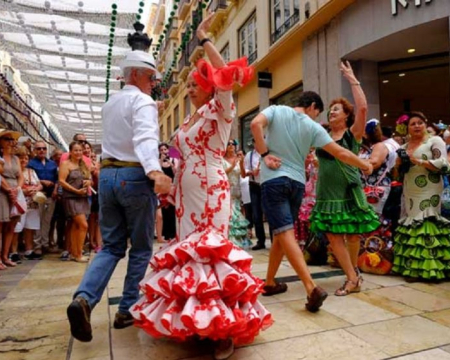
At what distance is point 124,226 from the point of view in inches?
98.4

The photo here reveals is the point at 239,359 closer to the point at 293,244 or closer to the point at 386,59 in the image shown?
the point at 293,244

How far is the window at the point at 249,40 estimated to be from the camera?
41.4 ft

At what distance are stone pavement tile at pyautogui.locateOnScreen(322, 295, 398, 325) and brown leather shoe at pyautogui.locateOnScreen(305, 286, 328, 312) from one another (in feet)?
0.43

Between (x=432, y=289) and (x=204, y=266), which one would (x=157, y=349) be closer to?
(x=204, y=266)

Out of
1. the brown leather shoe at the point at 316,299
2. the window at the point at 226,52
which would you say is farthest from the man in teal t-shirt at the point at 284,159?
the window at the point at 226,52

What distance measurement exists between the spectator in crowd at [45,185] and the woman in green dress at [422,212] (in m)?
4.95

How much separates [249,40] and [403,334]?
39.8ft

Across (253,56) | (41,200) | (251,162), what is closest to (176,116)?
(253,56)

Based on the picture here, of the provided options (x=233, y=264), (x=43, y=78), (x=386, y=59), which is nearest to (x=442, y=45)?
(x=386, y=59)

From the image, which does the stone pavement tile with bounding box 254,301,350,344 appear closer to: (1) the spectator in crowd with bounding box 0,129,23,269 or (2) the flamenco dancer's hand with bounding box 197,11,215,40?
(2) the flamenco dancer's hand with bounding box 197,11,215,40

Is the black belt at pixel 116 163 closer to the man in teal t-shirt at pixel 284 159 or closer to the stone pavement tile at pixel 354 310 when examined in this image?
the man in teal t-shirt at pixel 284 159

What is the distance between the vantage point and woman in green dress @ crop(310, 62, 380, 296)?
342 cm

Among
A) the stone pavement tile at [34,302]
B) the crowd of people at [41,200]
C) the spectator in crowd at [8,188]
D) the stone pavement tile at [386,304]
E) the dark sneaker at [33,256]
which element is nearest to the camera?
the stone pavement tile at [386,304]

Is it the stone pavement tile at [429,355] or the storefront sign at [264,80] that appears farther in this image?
the storefront sign at [264,80]
